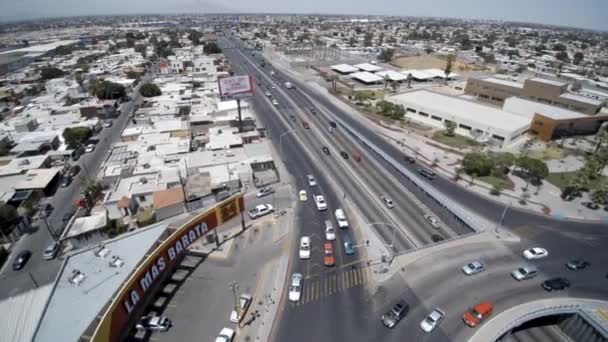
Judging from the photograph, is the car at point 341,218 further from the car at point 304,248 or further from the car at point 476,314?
the car at point 476,314

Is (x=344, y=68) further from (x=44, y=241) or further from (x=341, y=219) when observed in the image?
(x=44, y=241)

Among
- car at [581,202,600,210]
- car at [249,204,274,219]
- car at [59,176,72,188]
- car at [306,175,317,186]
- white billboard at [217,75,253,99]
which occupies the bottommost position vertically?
car at [59,176,72,188]

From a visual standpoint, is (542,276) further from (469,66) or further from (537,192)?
(469,66)

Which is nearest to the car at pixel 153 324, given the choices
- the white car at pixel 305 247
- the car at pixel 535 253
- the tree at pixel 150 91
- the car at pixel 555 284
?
the white car at pixel 305 247

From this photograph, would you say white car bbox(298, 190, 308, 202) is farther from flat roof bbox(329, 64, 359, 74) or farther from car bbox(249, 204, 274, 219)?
flat roof bbox(329, 64, 359, 74)

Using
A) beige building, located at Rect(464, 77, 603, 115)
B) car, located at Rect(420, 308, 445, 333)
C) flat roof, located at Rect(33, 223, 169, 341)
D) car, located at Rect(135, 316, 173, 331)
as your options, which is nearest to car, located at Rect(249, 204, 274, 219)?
flat roof, located at Rect(33, 223, 169, 341)

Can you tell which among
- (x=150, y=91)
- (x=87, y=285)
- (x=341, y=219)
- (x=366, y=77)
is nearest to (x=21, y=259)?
(x=87, y=285)

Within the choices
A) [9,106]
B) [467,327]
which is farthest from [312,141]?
[9,106]
